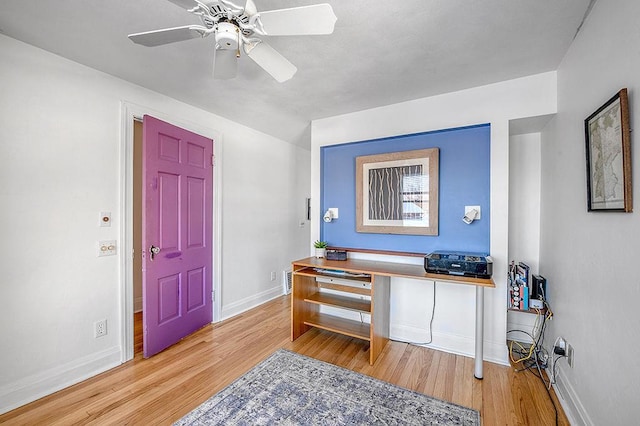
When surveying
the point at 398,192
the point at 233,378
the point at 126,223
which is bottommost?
the point at 233,378

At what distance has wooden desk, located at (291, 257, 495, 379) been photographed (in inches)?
84.9

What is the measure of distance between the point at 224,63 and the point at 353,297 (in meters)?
2.38

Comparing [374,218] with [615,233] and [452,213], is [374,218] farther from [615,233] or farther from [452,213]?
[615,233]

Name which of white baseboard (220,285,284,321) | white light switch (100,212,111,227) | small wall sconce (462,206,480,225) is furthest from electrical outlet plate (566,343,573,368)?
white light switch (100,212,111,227)

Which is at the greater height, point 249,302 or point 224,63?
point 224,63

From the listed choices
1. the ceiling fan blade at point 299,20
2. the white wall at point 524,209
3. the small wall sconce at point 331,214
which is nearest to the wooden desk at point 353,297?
the small wall sconce at point 331,214

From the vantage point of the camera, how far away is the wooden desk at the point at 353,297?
2156 millimetres

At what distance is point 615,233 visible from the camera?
3.88ft

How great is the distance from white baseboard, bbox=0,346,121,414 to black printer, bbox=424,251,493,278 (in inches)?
108

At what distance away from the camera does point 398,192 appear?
2.59 metres

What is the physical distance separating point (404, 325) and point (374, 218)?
44.4 inches

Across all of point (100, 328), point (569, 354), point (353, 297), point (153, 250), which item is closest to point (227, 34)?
point (153, 250)

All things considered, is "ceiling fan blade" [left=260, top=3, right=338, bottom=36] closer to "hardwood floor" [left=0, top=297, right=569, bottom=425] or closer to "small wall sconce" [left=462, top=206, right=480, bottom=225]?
"small wall sconce" [left=462, top=206, right=480, bottom=225]

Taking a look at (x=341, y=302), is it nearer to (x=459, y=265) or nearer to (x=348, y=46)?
(x=459, y=265)
